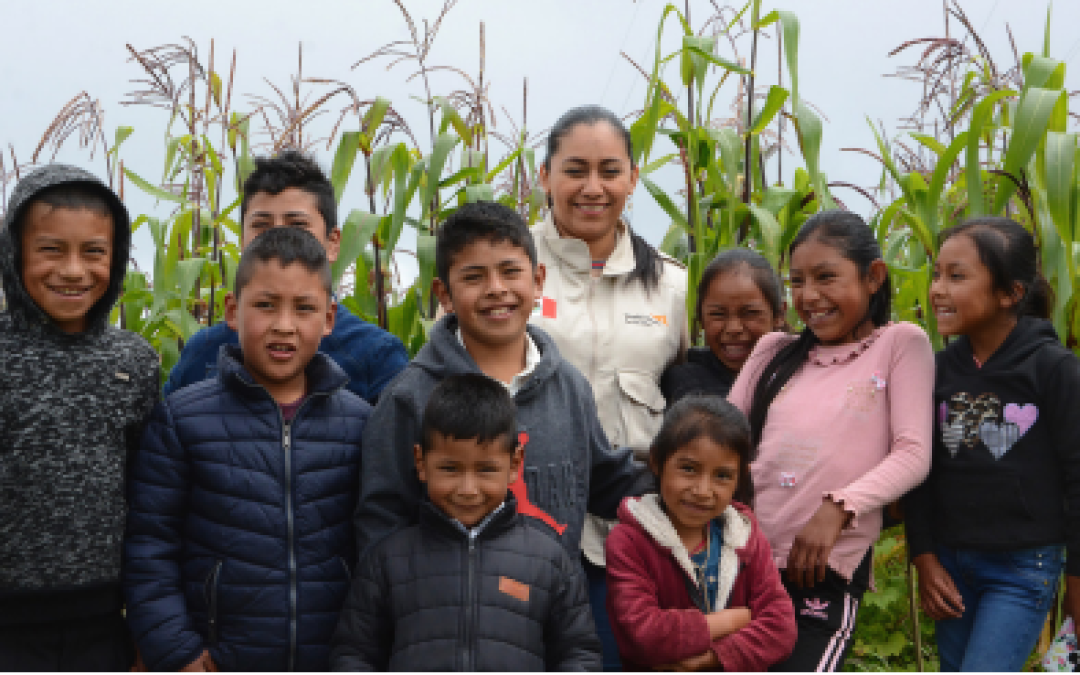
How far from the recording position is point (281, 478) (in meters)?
2.00

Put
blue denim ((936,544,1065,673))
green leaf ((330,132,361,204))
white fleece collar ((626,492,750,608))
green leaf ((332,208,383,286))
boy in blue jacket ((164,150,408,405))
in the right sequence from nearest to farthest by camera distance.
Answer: white fleece collar ((626,492,750,608)) → blue denim ((936,544,1065,673)) → boy in blue jacket ((164,150,408,405)) → green leaf ((332,208,383,286)) → green leaf ((330,132,361,204))

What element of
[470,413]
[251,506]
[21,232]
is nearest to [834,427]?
[470,413]

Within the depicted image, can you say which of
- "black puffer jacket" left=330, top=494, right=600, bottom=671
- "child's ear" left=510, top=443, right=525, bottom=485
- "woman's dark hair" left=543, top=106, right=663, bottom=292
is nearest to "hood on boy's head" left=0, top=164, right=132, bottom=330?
"black puffer jacket" left=330, top=494, right=600, bottom=671

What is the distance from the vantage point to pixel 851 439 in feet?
7.43

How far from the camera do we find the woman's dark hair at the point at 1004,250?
2328mm

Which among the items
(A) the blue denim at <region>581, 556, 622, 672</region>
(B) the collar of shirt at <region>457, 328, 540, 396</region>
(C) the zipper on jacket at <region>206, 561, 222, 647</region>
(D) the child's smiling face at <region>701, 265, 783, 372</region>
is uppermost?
(D) the child's smiling face at <region>701, 265, 783, 372</region>

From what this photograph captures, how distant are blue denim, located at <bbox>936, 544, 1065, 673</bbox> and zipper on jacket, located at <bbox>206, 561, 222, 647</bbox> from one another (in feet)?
5.71

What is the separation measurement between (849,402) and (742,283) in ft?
1.63

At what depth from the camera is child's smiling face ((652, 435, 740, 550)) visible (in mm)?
2105

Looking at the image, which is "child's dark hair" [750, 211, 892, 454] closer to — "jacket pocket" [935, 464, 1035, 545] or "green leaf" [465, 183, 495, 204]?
"jacket pocket" [935, 464, 1035, 545]

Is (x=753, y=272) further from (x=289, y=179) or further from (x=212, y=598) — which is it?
(x=212, y=598)

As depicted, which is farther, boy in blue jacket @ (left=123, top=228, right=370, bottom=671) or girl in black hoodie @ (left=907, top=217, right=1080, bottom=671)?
girl in black hoodie @ (left=907, top=217, right=1080, bottom=671)

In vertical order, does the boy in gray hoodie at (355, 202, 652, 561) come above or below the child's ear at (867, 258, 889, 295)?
below

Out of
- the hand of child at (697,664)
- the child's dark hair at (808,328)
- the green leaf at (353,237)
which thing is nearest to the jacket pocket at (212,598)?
the hand of child at (697,664)
